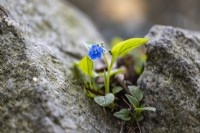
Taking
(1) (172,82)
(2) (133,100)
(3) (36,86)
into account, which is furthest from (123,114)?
(3) (36,86)

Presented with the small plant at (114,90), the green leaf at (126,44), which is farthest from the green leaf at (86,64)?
the green leaf at (126,44)

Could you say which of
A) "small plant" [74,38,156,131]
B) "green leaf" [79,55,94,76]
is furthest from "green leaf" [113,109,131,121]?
"green leaf" [79,55,94,76]

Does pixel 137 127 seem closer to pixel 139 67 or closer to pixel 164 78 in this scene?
pixel 164 78

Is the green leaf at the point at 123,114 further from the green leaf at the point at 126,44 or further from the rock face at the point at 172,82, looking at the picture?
the green leaf at the point at 126,44

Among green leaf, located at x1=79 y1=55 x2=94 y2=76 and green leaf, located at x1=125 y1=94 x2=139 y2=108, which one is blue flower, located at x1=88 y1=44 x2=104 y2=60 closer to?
green leaf, located at x1=79 y1=55 x2=94 y2=76

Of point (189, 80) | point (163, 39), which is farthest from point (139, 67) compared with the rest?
point (189, 80)
